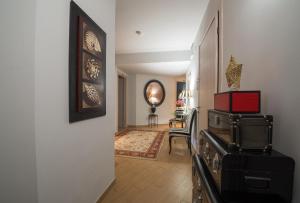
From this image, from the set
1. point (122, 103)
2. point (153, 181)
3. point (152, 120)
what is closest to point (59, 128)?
point (153, 181)

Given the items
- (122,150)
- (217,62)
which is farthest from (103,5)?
(122,150)

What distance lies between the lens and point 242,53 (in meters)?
1.20

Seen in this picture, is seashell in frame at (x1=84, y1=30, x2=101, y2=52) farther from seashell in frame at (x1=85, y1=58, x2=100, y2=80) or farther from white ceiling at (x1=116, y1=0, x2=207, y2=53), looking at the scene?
white ceiling at (x1=116, y1=0, x2=207, y2=53)

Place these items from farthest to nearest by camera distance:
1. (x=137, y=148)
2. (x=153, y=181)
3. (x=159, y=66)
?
(x=159, y=66) < (x=137, y=148) < (x=153, y=181)

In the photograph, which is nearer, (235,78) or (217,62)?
(235,78)

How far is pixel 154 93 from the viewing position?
6.66 m

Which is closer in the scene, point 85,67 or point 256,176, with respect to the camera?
point 256,176

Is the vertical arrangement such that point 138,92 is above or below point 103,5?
below

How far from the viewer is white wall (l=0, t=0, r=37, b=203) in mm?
868

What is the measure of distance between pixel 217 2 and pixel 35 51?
2010 millimetres

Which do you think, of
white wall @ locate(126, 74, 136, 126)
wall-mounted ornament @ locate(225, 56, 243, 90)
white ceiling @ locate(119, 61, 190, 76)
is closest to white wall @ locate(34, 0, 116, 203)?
wall-mounted ornament @ locate(225, 56, 243, 90)

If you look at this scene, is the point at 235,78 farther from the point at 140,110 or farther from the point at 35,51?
the point at 140,110

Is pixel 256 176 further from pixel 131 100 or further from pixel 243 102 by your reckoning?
pixel 131 100

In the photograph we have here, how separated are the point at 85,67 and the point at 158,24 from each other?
2.05m
